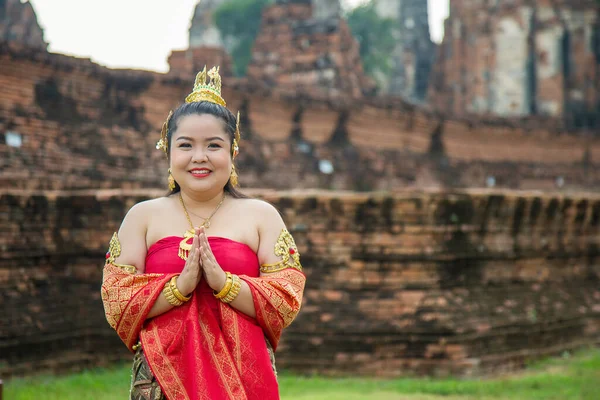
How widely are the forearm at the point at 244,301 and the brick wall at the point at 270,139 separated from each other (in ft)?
17.2

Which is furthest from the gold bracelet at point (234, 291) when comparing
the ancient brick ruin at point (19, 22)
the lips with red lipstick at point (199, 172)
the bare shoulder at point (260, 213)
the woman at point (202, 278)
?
the ancient brick ruin at point (19, 22)

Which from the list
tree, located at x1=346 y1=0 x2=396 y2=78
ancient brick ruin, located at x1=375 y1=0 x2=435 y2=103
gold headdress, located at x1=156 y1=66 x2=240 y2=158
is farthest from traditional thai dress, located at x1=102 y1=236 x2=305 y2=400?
tree, located at x1=346 y1=0 x2=396 y2=78

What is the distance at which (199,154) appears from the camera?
255cm

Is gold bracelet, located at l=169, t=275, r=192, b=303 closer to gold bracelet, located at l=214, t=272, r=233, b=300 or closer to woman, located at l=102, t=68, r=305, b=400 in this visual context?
woman, located at l=102, t=68, r=305, b=400

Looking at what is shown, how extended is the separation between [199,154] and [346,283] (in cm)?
343

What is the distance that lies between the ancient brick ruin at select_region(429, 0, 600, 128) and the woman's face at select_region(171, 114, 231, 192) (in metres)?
22.5

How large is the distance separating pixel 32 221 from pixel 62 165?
325cm

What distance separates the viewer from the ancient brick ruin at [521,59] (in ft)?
80.7

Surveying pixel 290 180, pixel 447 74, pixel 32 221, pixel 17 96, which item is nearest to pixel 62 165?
pixel 17 96

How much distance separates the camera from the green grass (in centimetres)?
476

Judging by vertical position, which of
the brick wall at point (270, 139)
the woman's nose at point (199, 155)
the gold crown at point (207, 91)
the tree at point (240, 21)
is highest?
the tree at point (240, 21)

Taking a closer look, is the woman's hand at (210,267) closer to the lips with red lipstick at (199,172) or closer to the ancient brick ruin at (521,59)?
the lips with red lipstick at (199,172)

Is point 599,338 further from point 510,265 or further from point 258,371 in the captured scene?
point 258,371

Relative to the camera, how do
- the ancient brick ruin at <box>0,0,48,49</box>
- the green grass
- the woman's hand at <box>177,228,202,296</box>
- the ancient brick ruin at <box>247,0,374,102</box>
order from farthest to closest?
the ancient brick ruin at <box>247,0,374,102</box> → the ancient brick ruin at <box>0,0,48,49</box> → the green grass → the woman's hand at <box>177,228,202,296</box>
